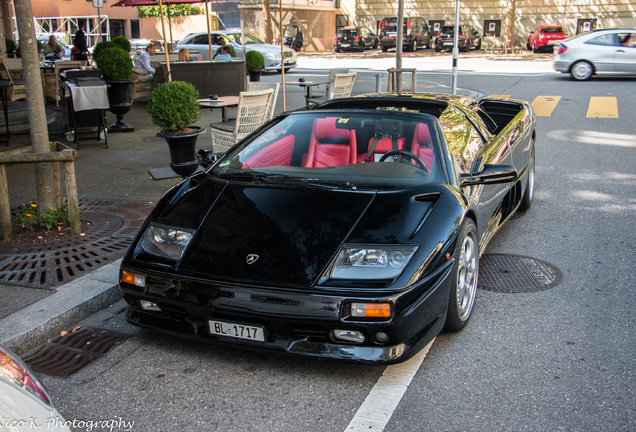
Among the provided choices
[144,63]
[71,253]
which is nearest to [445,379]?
[71,253]

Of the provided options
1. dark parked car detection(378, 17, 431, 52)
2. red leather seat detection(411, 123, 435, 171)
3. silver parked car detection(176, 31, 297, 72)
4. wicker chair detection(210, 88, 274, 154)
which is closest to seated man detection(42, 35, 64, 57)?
silver parked car detection(176, 31, 297, 72)

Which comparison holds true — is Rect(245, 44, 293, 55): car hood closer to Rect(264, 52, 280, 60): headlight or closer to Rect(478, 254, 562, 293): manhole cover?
Rect(264, 52, 280, 60): headlight

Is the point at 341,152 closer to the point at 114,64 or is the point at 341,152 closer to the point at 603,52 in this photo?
the point at 114,64

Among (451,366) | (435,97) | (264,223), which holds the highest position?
(435,97)

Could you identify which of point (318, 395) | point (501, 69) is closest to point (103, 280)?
point (318, 395)

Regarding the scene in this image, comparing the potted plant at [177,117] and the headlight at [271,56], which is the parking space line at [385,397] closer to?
the potted plant at [177,117]

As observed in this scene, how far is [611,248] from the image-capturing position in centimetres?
541

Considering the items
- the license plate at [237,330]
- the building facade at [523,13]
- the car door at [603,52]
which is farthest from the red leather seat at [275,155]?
the building facade at [523,13]

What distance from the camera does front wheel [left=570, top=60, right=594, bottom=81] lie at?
738 inches

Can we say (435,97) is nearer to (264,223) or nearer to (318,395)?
(264,223)

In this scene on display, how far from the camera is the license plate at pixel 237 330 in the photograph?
3.31 m

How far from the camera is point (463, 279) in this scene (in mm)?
3951

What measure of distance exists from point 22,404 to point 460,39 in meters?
39.2

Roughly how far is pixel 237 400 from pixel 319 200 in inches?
48.7
